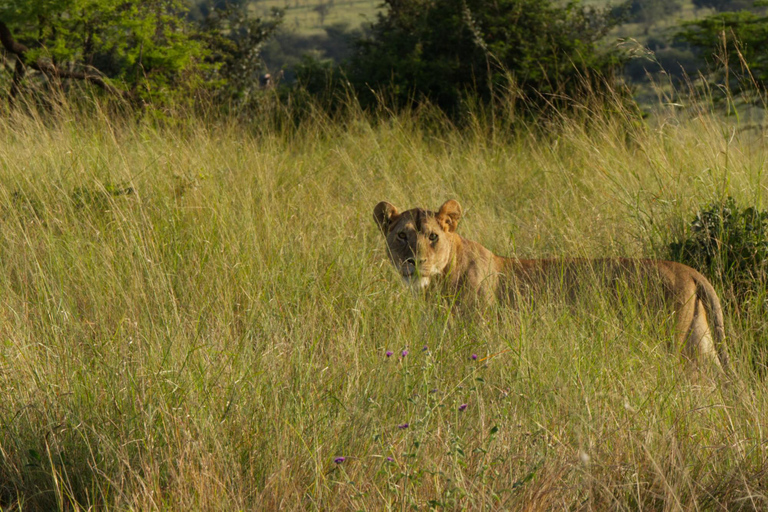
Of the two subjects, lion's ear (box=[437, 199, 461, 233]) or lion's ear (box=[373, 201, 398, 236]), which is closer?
lion's ear (box=[437, 199, 461, 233])

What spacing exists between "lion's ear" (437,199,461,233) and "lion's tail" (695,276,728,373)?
1.28 m

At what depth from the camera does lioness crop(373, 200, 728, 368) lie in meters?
3.98

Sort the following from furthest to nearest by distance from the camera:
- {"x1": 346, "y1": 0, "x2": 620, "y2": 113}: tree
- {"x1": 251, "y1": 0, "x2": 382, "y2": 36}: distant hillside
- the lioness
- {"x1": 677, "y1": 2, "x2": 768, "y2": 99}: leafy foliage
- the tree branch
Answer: {"x1": 251, "y1": 0, "x2": 382, "y2": 36}: distant hillside, {"x1": 346, "y1": 0, "x2": 620, "y2": 113}: tree, {"x1": 677, "y1": 2, "x2": 768, "y2": 99}: leafy foliage, the tree branch, the lioness

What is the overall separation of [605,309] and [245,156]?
3912 millimetres

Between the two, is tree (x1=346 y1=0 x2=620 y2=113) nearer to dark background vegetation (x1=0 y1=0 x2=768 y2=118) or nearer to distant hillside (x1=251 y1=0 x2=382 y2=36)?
dark background vegetation (x1=0 y1=0 x2=768 y2=118)

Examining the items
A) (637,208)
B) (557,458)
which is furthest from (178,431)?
(637,208)

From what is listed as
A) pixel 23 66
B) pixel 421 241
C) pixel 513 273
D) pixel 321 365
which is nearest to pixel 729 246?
pixel 513 273

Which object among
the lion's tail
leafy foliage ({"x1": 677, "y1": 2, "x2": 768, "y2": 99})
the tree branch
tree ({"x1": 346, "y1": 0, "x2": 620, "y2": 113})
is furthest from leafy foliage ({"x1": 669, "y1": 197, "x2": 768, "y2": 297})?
the tree branch

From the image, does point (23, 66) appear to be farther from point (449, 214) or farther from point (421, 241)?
point (421, 241)

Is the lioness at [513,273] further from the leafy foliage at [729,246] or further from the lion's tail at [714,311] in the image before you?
the leafy foliage at [729,246]

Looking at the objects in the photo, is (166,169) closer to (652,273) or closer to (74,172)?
(74,172)

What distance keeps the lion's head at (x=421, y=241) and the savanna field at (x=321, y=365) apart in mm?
154

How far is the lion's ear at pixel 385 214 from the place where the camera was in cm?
459

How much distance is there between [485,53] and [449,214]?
6926 mm
